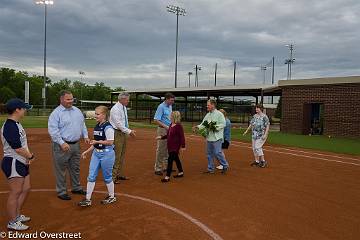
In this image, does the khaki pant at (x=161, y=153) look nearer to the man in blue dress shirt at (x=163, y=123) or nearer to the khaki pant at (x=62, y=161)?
the man in blue dress shirt at (x=163, y=123)

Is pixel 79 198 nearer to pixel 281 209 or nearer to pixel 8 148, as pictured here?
pixel 8 148

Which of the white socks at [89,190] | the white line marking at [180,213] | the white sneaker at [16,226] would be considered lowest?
the white line marking at [180,213]

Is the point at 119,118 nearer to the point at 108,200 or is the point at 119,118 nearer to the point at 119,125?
the point at 119,125

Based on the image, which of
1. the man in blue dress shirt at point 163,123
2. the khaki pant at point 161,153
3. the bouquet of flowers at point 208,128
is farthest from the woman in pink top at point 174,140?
the bouquet of flowers at point 208,128

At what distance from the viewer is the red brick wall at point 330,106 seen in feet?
75.0

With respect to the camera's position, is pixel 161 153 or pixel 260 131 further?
pixel 260 131

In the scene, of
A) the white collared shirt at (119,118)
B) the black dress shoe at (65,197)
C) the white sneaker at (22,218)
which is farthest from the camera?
the white collared shirt at (119,118)

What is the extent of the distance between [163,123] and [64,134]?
3.07 m

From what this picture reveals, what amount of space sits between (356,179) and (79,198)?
654 cm

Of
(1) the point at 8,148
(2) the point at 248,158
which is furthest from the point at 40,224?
(2) the point at 248,158

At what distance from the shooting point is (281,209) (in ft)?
22.4

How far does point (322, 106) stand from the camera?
26281 mm

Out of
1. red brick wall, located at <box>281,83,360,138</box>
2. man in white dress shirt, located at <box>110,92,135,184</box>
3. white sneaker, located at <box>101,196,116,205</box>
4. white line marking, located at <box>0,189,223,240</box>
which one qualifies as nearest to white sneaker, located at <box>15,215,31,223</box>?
white sneaker, located at <box>101,196,116,205</box>

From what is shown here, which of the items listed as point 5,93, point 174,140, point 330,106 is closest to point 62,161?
point 174,140
